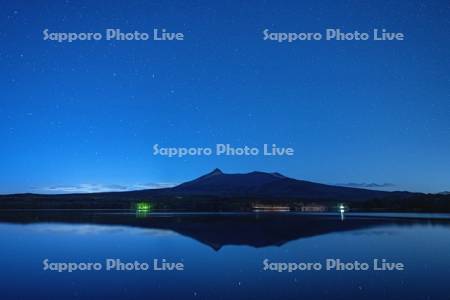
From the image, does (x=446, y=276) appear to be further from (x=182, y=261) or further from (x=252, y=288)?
(x=182, y=261)

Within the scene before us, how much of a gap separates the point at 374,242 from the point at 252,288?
16732 mm

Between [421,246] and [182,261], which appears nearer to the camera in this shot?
[182,261]

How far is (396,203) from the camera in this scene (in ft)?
397

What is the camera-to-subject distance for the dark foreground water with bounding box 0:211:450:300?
59.5ft

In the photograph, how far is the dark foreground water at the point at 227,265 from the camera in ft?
59.5

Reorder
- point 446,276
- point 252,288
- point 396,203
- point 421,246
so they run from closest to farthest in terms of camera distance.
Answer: point 252,288
point 446,276
point 421,246
point 396,203

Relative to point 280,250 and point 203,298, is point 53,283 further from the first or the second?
point 280,250

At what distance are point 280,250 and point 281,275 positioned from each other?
274 inches

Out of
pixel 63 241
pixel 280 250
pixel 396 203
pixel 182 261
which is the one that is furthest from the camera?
pixel 396 203

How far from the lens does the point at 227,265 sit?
24.1m

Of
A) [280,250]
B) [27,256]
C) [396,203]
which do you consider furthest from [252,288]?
[396,203]

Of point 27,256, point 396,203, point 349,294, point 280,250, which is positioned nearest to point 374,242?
point 280,250

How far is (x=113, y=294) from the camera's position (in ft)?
58.7

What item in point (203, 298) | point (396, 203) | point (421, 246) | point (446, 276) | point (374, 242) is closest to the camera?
point (203, 298)
